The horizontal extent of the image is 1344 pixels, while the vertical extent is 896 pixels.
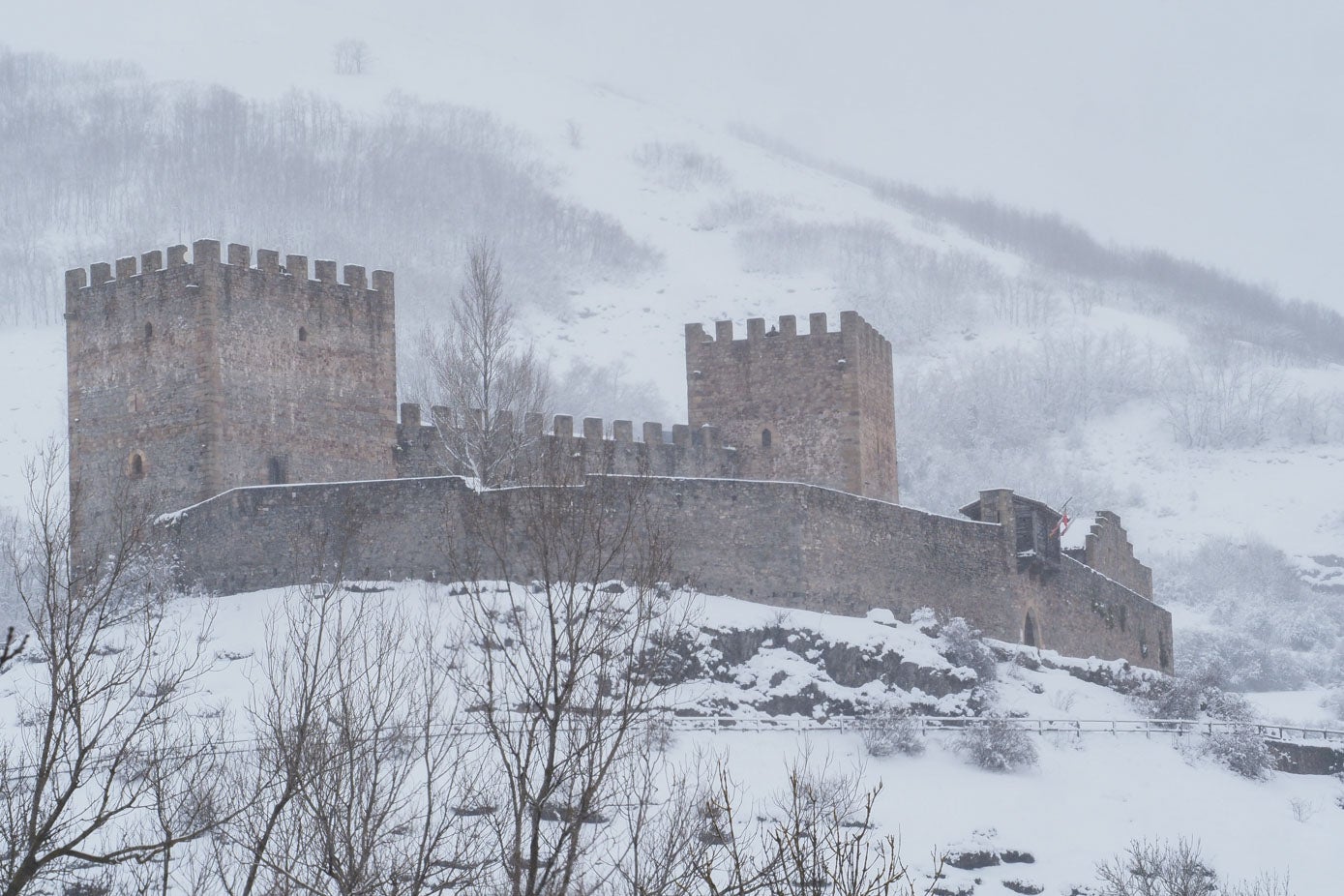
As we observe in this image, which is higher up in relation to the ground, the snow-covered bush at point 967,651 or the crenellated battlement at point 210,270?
the crenellated battlement at point 210,270

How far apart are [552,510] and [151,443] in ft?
78.9

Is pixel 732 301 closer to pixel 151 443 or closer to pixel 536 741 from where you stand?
pixel 151 443

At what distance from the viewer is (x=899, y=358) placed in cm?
17550

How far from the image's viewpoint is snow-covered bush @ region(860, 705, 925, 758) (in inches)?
1518

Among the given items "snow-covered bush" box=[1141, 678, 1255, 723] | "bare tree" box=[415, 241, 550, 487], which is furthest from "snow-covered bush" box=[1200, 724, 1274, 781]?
"bare tree" box=[415, 241, 550, 487]

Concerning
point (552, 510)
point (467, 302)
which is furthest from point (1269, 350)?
point (552, 510)

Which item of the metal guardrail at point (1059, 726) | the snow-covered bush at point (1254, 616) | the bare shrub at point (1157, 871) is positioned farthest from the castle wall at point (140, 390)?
the snow-covered bush at point (1254, 616)

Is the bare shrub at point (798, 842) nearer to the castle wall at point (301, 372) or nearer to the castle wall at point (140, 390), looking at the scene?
the castle wall at point (301, 372)

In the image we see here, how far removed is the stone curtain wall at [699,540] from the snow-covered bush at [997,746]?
4280mm

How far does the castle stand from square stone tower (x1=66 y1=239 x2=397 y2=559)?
1.9 inches

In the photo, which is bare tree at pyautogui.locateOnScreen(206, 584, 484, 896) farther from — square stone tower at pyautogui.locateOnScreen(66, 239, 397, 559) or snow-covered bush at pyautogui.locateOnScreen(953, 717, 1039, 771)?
square stone tower at pyautogui.locateOnScreen(66, 239, 397, 559)

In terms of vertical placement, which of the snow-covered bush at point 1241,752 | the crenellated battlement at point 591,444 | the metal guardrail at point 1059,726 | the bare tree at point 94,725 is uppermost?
the crenellated battlement at point 591,444

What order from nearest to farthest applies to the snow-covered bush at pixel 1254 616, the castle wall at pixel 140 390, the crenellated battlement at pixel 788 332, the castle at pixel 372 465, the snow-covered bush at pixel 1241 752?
the castle at pixel 372 465 → the snow-covered bush at pixel 1241 752 → the castle wall at pixel 140 390 → the crenellated battlement at pixel 788 332 → the snow-covered bush at pixel 1254 616

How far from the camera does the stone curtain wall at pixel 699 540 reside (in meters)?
39.9
